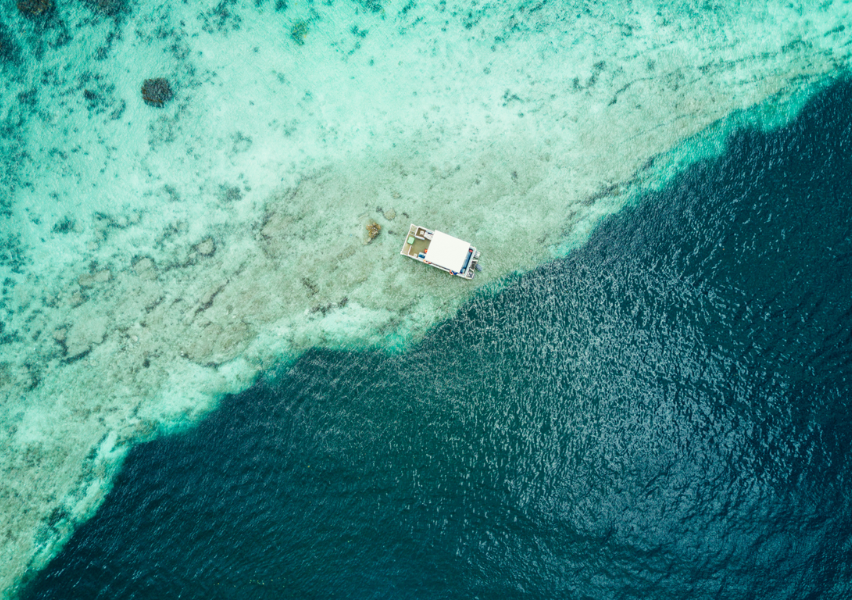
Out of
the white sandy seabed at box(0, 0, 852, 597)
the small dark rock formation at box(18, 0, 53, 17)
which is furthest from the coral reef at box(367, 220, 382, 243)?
the small dark rock formation at box(18, 0, 53, 17)

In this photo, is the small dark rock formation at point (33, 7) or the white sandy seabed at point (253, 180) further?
the white sandy seabed at point (253, 180)

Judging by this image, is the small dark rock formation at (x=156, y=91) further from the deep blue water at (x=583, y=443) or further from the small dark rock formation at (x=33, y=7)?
the deep blue water at (x=583, y=443)

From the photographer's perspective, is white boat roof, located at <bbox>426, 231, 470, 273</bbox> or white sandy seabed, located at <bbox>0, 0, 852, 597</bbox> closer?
white boat roof, located at <bbox>426, 231, 470, 273</bbox>

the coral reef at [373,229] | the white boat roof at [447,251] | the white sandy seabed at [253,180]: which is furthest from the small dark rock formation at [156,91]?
the white boat roof at [447,251]

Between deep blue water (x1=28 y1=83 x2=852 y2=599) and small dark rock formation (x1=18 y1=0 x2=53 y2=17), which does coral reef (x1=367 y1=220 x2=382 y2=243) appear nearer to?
deep blue water (x1=28 y1=83 x2=852 y2=599)

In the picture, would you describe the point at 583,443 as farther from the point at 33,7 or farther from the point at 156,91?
the point at 33,7
